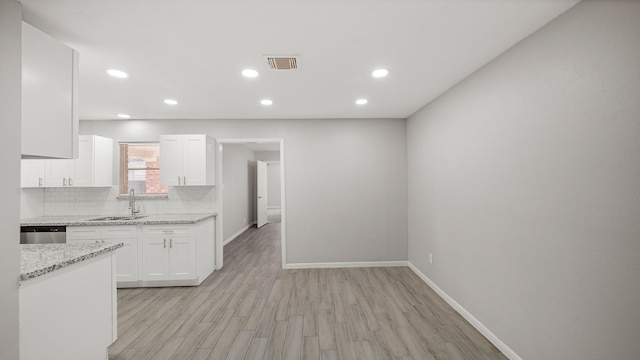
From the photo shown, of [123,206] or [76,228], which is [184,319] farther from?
[123,206]

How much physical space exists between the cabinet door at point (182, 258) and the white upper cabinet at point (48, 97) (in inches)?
81.8

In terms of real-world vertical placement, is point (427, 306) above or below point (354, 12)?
below

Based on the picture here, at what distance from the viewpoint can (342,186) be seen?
4395mm

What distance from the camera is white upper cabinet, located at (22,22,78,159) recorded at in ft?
4.94

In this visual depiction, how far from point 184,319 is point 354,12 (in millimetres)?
3164

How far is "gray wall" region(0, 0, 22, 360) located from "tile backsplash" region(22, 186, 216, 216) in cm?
283

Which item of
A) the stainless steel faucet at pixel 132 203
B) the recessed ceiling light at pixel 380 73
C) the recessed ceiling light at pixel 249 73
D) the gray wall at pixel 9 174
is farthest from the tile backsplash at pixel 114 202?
the recessed ceiling light at pixel 380 73

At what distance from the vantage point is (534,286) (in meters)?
1.87

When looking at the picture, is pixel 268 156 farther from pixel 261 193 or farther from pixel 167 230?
pixel 167 230

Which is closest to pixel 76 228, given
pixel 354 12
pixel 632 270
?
pixel 354 12

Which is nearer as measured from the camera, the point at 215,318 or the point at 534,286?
the point at 534,286

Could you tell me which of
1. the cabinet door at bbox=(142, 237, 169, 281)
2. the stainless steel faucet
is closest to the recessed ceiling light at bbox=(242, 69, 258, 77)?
the cabinet door at bbox=(142, 237, 169, 281)

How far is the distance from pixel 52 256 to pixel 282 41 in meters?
2.11

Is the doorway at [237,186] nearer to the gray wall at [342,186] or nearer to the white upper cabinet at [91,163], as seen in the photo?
the gray wall at [342,186]
